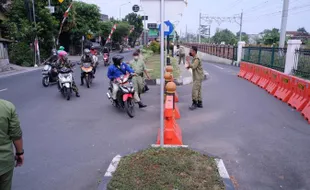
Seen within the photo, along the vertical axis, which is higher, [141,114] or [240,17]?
[240,17]

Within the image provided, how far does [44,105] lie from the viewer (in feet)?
26.5

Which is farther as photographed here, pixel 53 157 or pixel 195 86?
pixel 195 86

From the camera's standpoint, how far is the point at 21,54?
21.1m

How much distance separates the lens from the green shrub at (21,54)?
21.0 meters

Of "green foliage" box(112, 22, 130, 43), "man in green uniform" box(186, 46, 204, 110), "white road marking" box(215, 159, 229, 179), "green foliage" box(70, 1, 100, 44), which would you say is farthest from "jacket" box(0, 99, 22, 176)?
"green foliage" box(112, 22, 130, 43)

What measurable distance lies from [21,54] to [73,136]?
1850cm

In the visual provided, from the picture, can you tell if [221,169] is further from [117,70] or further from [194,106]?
[117,70]

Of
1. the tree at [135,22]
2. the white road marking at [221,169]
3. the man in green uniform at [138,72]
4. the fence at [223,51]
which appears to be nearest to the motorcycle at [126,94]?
the man in green uniform at [138,72]

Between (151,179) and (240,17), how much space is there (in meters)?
44.7

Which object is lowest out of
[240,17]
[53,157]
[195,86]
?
[53,157]

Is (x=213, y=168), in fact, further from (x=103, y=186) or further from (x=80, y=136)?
(x=80, y=136)

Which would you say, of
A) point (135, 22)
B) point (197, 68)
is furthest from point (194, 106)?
point (135, 22)

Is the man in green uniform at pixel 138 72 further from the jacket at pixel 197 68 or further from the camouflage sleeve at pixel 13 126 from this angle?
the camouflage sleeve at pixel 13 126

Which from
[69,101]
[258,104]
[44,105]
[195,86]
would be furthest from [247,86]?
[44,105]
